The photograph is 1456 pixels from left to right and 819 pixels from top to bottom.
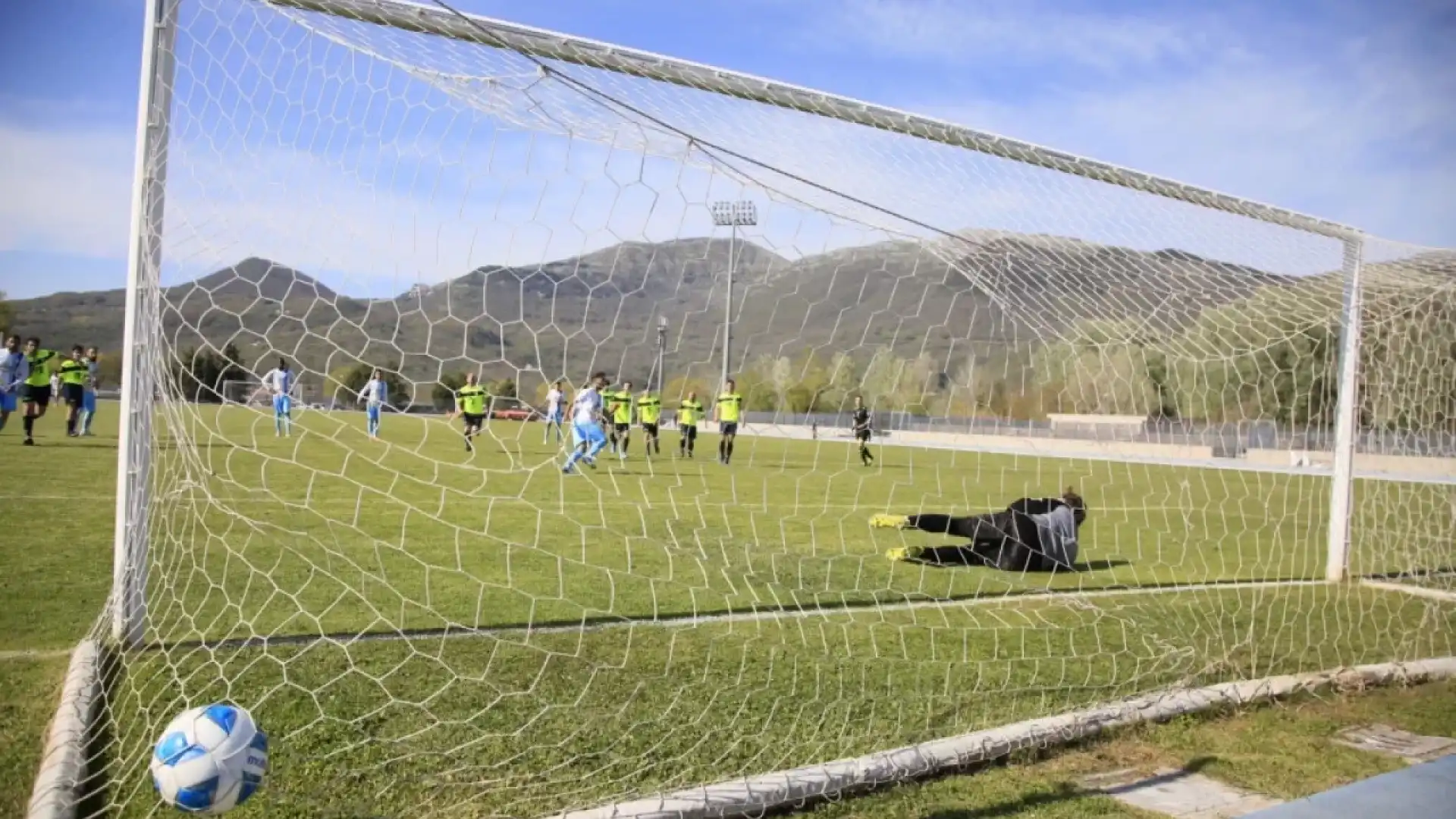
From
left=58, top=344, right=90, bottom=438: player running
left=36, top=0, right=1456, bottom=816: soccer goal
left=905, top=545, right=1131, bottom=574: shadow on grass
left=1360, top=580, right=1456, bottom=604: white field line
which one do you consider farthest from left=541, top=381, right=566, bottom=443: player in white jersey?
left=58, top=344, right=90, bottom=438: player running

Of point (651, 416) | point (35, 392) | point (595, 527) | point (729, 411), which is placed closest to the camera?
point (729, 411)

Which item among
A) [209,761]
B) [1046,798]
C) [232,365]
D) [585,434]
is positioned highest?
[232,365]

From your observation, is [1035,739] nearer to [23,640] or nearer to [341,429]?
[341,429]

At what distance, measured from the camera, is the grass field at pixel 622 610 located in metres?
3.89

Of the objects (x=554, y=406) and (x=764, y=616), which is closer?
(x=554, y=406)

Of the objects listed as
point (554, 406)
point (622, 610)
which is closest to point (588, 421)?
point (554, 406)

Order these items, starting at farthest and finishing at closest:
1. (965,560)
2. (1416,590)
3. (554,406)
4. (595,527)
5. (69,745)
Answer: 1. (1416,590)
2. (965,560)
3. (595,527)
4. (554,406)
5. (69,745)

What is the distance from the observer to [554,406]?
3855 mm

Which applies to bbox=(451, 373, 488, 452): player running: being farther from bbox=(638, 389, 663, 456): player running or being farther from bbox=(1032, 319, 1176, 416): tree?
bbox=(1032, 319, 1176, 416): tree

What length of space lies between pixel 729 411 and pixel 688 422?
1.67 ft

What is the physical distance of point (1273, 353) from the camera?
7414mm

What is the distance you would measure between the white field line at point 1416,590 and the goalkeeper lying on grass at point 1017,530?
254 centimetres

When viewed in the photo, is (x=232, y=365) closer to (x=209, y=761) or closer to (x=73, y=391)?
(x=209, y=761)

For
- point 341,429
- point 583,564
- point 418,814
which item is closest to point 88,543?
point 583,564
